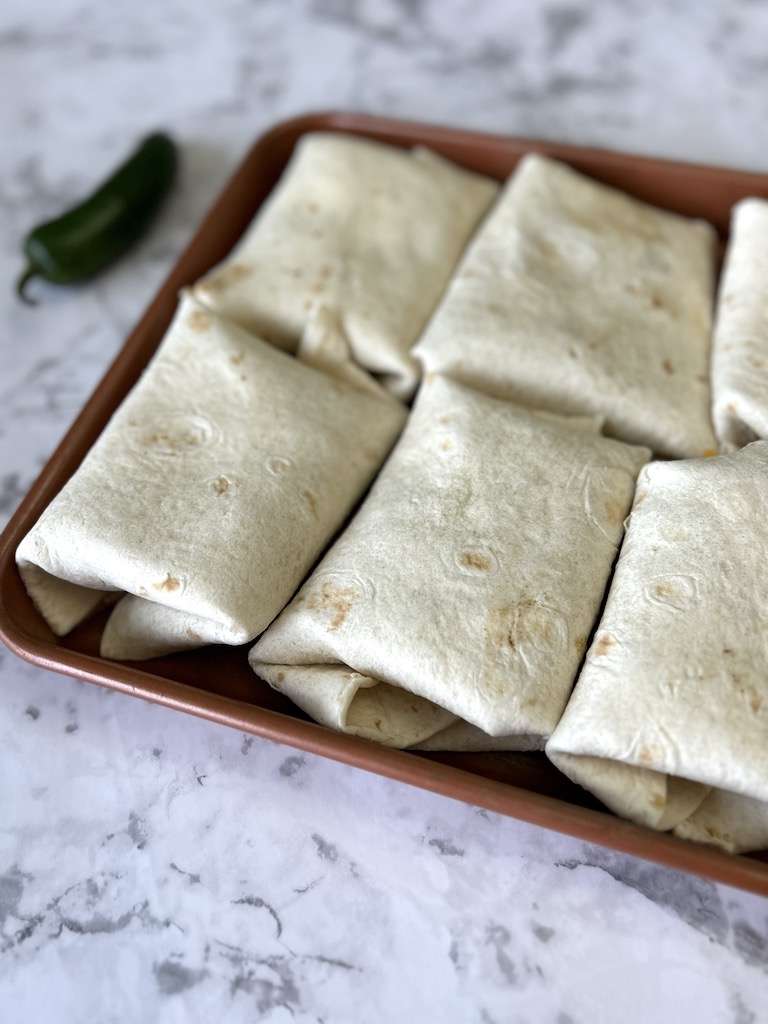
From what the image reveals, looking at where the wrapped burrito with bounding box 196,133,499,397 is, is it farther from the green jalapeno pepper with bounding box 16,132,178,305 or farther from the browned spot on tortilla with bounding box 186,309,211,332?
the green jalapeno pepper with bounding box 16,132,178,305

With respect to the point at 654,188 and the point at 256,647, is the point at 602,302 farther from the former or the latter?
the point at 256,647

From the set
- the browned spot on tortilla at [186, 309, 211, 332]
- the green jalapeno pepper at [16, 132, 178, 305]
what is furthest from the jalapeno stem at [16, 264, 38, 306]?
the browned spot on tortilla at [186, 309, 211, 332]

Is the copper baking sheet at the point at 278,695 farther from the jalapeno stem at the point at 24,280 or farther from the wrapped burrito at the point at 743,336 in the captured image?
the jalapeno stem at the point at 24,280

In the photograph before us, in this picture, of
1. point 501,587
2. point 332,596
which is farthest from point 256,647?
point 501,587

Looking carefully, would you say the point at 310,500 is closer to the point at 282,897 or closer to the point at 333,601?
the point at 333,601

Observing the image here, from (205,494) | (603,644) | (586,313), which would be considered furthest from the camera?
(586,313)

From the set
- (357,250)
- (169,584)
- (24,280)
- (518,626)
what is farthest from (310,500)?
(24,280)
